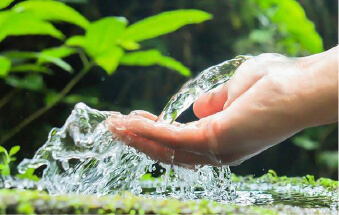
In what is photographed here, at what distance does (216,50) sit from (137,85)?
0.72m

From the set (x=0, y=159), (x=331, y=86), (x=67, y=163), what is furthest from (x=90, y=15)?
(x=331, y=86)

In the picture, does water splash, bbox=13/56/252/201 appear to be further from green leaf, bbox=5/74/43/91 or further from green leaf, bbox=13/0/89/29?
green leaf, bbox=5/74/43/91

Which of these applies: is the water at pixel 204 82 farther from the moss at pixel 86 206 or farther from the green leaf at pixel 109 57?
the green leaf at pixel 109 57

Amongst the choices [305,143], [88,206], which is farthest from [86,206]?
[305,143]

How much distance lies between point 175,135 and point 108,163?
0.26 m

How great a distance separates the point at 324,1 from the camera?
12.9 ft

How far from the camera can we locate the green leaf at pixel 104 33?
151 centimetres

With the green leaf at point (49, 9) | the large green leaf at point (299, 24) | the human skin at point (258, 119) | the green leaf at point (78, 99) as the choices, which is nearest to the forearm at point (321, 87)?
the human skin at point (258, 119)

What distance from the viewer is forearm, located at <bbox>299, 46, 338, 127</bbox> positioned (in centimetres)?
91

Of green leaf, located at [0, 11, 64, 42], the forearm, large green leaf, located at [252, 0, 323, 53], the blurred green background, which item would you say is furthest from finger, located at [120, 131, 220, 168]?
the blurred green background

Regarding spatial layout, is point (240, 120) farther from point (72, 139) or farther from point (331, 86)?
point (72, 139)

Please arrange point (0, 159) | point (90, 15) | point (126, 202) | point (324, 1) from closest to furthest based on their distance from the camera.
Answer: point (126, 202)
point (0, 159)
point (90, 15)
point (324, 1)

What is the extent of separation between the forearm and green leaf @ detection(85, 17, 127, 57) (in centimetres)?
75

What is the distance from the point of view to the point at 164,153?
101 centimetres
